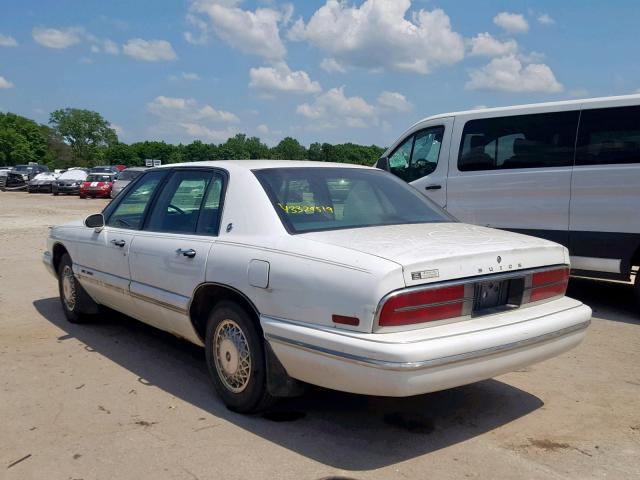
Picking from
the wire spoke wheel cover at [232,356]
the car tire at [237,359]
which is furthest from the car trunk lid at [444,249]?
the wire spoke wheel cover at [232,356]

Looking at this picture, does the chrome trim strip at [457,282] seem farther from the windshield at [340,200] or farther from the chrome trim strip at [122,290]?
the chrome trim strip at [122,290]

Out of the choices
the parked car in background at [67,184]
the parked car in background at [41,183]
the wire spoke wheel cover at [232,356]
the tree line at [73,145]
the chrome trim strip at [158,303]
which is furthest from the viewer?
the tree line at [73,145]

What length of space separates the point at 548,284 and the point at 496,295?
0.48 metres

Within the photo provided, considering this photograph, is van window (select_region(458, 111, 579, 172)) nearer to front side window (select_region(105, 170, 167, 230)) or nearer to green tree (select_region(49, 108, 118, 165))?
front side window (select_region(105, 170, 167, 230))

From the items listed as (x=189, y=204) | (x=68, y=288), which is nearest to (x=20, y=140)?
(x=68, y=288)

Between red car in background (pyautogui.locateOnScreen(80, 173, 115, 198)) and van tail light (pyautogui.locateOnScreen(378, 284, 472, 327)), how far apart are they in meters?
32.6

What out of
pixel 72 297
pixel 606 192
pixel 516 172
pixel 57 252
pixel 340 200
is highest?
pixel 516 172

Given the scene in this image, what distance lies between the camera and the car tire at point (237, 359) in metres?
3.81

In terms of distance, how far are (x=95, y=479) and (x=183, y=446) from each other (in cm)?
51

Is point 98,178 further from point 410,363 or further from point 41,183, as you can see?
point 410,363

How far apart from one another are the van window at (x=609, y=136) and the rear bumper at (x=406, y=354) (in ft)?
11.4

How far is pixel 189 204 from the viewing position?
4.72m

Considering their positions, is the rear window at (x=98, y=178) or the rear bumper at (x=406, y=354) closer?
the rear bumper at (x=406, y=354)

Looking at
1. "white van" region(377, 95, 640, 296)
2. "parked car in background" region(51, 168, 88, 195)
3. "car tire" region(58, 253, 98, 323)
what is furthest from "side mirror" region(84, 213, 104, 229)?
"parked car in background" region(51, 168, 88, 195)
